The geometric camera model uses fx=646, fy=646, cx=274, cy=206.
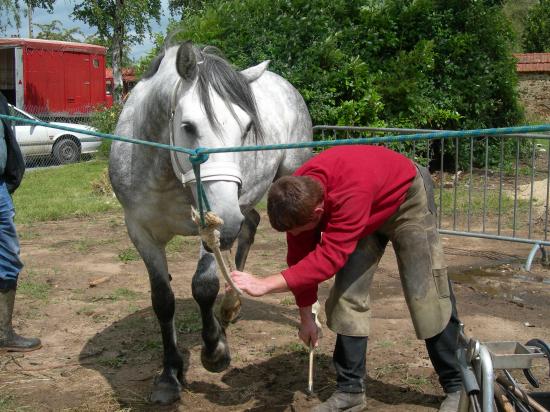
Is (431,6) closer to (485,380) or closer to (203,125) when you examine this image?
(203,125)

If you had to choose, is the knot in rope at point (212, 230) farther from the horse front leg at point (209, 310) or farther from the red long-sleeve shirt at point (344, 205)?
the horse front leg at point (209, 310)

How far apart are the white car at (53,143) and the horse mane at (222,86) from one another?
39.7 ft

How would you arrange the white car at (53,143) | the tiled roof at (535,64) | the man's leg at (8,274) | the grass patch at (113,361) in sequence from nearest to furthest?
the grass patch at (113,361) → the man's leg at (8,274) → the white car at (53,143) → the tiled roof at (535,64)

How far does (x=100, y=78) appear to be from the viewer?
2050 centimetres

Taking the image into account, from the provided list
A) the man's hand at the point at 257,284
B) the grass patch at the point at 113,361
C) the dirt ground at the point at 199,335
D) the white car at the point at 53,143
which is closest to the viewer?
the man's hand at the point at 257,284

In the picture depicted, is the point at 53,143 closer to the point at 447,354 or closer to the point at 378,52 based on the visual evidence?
the point at 378,52

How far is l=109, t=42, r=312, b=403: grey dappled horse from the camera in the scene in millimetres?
2951

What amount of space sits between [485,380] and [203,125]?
168 centimetres

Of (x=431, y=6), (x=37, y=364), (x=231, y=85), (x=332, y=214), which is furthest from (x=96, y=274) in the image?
(x=431, y=6)

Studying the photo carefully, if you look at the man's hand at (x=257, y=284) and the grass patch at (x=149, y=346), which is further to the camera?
the grass patch at (x=149, y=346)

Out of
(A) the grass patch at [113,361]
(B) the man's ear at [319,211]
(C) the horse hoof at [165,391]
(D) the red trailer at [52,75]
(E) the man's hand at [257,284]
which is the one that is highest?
(D) the red trailer at [52,75]

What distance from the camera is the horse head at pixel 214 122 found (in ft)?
9.29

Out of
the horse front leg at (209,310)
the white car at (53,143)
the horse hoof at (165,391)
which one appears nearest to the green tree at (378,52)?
the white car at (53,143)

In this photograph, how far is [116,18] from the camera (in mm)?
22219
